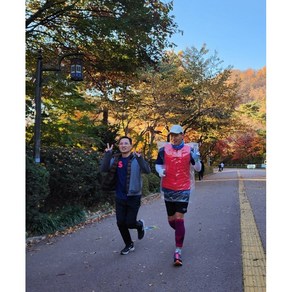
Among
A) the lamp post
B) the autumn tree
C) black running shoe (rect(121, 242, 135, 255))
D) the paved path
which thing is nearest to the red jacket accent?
the paved path

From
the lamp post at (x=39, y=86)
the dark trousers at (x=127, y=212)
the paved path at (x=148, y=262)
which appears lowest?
the paved path at (x=148, y=262)

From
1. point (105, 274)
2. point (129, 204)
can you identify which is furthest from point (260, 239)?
point (105, 274)

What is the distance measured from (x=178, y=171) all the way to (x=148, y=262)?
3.48ft

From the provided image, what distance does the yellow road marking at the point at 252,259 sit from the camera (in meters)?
3.09

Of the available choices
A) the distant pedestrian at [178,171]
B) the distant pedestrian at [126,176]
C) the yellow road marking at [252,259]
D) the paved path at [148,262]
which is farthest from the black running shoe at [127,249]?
the yellow road marking at [252,259]

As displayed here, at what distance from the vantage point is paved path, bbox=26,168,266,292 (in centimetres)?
320

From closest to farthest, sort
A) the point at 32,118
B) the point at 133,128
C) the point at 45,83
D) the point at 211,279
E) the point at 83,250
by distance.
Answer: the point at 211,279, the point at 83,250, the point at 32,118, the point at 45,83, the point at 133,128

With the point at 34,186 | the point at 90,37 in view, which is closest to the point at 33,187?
the point at 34,186

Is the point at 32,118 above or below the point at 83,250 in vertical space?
above

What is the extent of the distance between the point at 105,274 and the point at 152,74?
1163 cm

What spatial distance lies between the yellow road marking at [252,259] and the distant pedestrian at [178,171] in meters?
0.75

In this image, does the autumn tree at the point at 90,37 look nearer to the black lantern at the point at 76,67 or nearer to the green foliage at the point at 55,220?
the black lantern at the point at 76,67

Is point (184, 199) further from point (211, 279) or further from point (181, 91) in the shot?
point (181, 91)

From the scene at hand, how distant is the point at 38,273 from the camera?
12.0 ft
